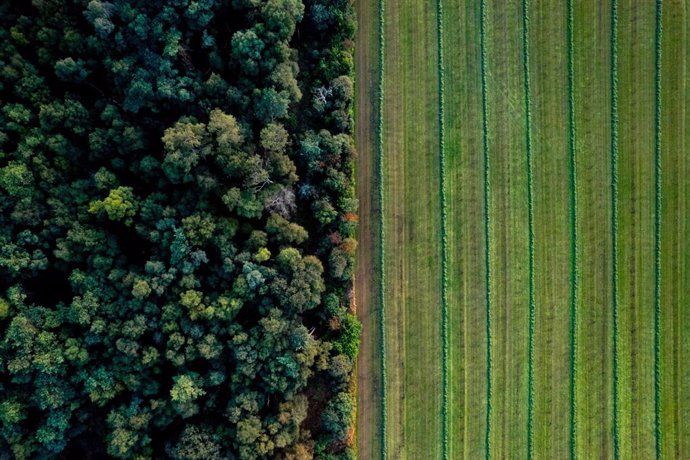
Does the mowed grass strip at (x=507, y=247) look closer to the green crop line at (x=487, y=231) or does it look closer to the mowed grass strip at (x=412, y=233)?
the green crop line at (x=487, y=231)

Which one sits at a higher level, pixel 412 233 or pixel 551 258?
pixel 412 233

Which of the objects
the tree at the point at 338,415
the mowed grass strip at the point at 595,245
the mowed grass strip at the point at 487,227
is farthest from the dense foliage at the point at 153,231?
the mowed grass strip at the point at 595,245

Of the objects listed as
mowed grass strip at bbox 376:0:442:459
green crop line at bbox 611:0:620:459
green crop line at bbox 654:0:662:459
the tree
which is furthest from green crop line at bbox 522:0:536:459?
the tree

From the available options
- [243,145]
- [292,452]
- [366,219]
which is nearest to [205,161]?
[243,145]

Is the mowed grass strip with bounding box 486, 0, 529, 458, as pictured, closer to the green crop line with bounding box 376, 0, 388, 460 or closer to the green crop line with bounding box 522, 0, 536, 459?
the green crop line with bounding box 522, 0, 536, 459

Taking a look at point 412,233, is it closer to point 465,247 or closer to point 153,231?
point 465,247

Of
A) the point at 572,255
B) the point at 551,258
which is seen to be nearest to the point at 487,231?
the point at 551,258
